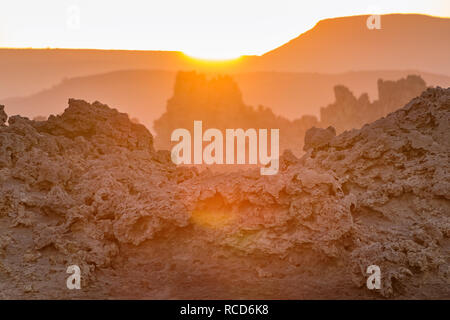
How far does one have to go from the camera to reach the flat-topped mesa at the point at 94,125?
999cm

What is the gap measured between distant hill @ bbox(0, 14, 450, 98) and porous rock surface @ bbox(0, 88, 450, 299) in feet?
154

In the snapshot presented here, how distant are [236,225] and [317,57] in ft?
215

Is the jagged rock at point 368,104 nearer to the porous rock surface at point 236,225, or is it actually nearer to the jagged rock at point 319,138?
the jagged rock at point 319,138

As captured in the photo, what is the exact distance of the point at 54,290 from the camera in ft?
19.8

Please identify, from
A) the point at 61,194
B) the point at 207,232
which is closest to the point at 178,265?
the point at 207,232

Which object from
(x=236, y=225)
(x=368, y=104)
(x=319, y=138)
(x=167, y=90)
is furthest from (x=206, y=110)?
(x=167, y=90)

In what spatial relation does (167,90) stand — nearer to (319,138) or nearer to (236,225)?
(319,138)

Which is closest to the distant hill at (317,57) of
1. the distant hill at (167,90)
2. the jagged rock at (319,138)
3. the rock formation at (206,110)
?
the distant hill at (167,90)

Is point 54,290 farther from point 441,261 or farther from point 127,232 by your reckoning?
point 441,261

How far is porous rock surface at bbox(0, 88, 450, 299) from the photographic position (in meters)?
6.21

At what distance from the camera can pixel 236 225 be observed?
7.08 metres

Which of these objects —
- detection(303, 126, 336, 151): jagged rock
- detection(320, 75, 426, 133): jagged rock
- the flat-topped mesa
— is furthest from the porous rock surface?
detection(320, 75, 426, 133): jagged rock
